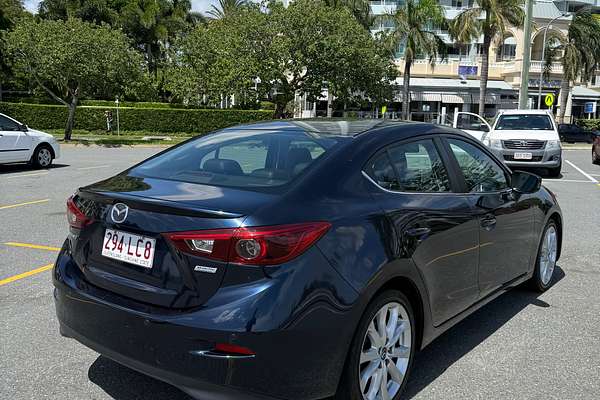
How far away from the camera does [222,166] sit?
342cm

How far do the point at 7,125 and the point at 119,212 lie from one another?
13502 millimetres

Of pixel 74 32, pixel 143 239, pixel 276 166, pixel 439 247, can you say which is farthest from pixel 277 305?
pixel 74 32

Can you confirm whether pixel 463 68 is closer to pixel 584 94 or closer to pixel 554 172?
pixel 584 94

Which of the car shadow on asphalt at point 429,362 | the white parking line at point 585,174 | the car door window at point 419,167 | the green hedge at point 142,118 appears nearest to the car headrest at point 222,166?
the car door window at point 419,167

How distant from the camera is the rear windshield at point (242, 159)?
3110 mm

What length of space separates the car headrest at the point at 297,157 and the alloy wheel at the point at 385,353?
895 mm

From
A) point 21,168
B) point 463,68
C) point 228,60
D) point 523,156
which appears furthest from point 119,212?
point 463,68

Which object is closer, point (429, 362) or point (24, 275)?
point (429, 362)

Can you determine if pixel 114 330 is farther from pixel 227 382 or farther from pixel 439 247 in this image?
pixel 439 247

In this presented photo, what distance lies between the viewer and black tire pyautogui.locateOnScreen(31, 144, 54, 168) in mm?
15283

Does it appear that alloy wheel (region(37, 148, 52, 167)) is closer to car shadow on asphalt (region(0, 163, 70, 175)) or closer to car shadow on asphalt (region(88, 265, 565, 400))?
car shadow on asphalt (region(0, 163, 70, 175))

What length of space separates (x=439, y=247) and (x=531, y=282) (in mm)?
2202

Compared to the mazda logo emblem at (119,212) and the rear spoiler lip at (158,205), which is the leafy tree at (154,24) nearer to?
the rear spoiler lip at (158,205)

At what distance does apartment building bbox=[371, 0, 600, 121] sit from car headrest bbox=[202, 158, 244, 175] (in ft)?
174
